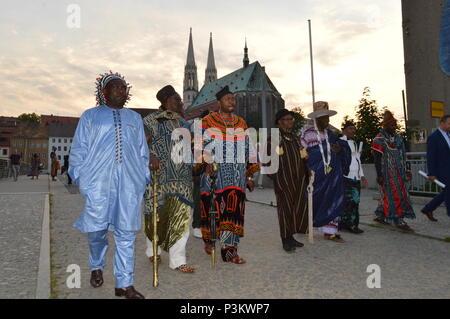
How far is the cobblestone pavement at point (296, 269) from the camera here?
11.0ft

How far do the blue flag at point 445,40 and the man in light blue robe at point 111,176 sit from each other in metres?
21.4

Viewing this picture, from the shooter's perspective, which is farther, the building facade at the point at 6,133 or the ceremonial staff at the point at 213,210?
the building facade at the point at 6,133

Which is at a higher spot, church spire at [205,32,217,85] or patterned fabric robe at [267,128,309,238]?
church spire at [205,32,217,85]

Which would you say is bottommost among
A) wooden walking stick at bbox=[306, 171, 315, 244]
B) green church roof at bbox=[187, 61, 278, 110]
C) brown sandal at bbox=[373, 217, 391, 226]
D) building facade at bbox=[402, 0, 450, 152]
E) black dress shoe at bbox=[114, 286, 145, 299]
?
black dress shoe at bbox=[114, 286, 145, 299]

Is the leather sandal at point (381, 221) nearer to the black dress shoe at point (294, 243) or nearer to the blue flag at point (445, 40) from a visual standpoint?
the black dress shoe at point (294, 243)

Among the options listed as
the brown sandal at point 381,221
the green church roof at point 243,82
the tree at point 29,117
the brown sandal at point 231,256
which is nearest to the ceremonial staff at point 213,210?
the brown sandal at point 231,256

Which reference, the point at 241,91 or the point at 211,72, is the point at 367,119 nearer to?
the point at 241,91

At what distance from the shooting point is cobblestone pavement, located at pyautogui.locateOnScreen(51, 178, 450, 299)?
11.0 feet

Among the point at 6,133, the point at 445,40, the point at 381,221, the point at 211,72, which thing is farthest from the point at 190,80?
the point at 381,221

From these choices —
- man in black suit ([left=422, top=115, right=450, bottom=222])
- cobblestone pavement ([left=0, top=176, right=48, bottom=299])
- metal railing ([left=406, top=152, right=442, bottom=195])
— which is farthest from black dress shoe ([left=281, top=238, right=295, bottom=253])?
metal railing ([left=406, top=152, right=442, bottom=195])

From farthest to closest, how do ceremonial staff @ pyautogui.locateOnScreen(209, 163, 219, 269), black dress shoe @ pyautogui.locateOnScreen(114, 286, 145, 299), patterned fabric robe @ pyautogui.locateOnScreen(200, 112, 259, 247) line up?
patterned fabric robe @ pyautogui.locateOnScreen(200, 112, 259, 247) < ceremonial staff @ pyautogui.locateOnScreen(209, 163, 219, 269) < black dress shoe @ pyautogui.locateOnScreen(114, 286, 145, 299)

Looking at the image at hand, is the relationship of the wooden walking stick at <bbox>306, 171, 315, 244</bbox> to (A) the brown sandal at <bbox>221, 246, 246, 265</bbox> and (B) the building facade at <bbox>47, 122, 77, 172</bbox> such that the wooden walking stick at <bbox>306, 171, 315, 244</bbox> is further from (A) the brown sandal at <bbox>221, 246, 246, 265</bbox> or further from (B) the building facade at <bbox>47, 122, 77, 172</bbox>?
(B) the building facade at <bbox>47, 122, 77, 172</bbox>

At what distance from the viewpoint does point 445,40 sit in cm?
1978

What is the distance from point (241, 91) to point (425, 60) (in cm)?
7253
